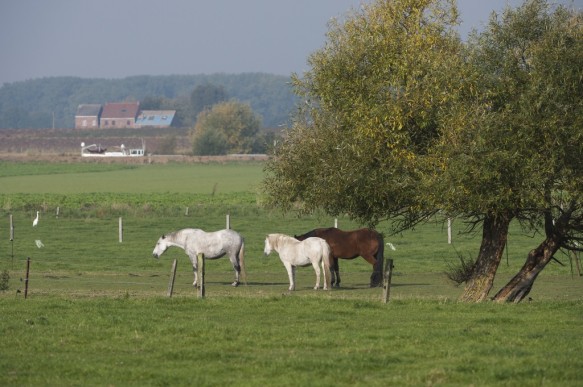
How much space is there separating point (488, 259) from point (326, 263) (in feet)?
21.7

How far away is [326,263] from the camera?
3528 centimetres

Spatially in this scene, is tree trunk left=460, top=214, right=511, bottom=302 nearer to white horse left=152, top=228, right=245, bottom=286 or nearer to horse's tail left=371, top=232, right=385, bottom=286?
horse's tail left=371, top=232, right=385, bottom=286

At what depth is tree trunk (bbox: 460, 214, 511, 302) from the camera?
29859 mm

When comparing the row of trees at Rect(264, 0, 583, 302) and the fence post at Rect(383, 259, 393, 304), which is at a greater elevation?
the row of trees at Rect(264, 0, 583, 302)

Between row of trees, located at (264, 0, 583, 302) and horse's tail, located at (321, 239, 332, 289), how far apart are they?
4.60 m

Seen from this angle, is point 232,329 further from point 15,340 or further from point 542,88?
point 542,88

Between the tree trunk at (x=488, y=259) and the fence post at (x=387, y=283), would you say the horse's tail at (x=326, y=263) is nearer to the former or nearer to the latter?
the tree trunk at (x=488, y=259)

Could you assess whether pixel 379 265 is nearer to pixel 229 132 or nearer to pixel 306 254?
pixel 306 254

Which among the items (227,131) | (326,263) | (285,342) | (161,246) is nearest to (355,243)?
(326,263)

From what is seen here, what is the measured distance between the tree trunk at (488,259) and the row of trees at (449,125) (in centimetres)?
4

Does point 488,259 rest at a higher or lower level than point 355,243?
higher

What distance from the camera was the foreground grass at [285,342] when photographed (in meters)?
17.1

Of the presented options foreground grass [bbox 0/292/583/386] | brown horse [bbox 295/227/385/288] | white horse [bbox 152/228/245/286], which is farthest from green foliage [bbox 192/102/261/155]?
foreground grass [bbox 0/292/583/386]

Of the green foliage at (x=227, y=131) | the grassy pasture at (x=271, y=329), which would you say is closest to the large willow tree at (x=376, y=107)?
the grassy pasture at (x=271, y=329)
